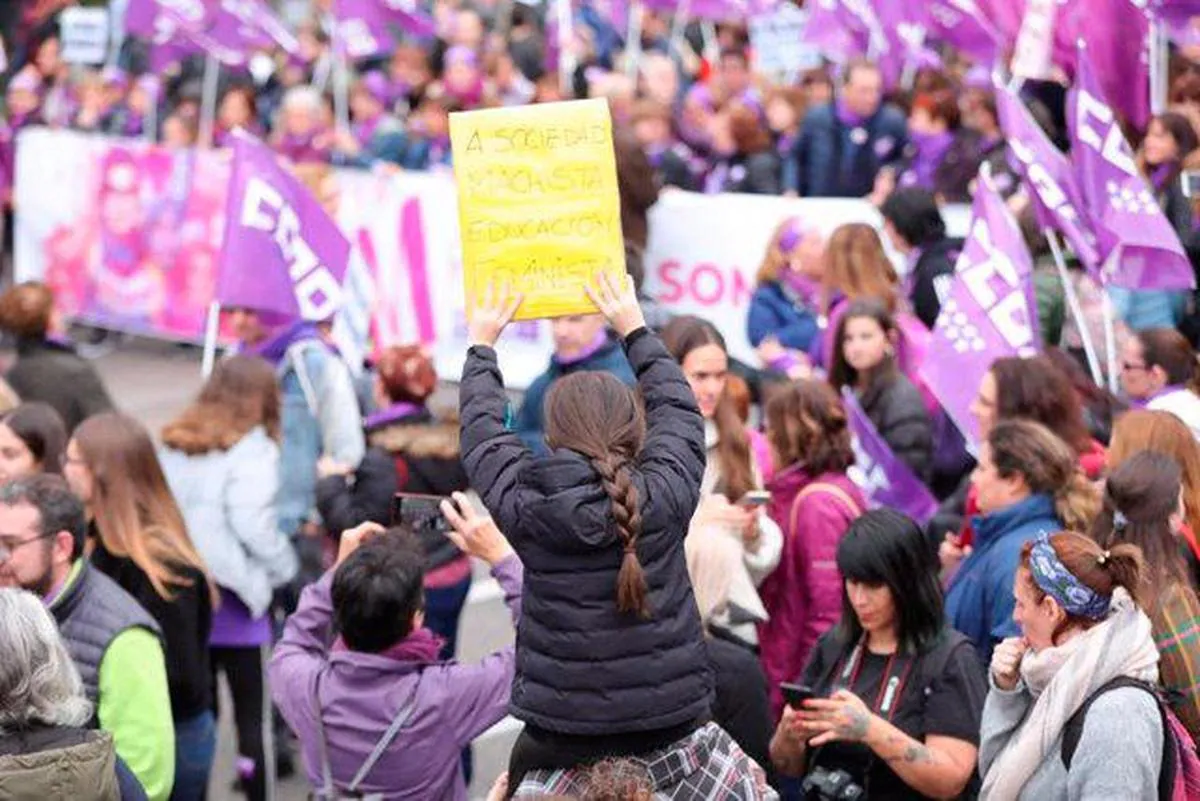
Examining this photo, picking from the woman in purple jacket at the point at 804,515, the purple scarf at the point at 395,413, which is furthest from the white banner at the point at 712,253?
the woman in purple jacket at the point at 804,515

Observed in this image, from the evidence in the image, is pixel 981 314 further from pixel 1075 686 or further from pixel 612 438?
pixel 612 438

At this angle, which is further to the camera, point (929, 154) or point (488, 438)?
point (929, 154)

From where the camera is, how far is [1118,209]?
8.39m

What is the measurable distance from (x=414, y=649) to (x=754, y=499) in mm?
1300

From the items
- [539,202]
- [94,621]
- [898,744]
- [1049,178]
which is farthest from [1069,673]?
[1049,178]

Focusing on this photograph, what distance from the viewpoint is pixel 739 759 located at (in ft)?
15.6

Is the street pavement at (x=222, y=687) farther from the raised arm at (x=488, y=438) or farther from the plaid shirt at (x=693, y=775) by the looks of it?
the raised arm at (x=488, y=438)

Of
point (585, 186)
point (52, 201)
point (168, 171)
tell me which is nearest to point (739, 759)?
point (585, 186)

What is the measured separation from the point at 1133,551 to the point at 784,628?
1957 mm

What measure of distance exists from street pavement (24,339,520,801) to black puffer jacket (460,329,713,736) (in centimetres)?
336

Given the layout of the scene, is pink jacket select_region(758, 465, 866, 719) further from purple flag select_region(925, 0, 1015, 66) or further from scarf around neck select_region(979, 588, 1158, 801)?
purple flag select_region(925, 0, 1015, 66)

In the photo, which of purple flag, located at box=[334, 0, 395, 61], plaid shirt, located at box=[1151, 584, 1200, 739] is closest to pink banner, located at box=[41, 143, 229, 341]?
purple flag, located at box=[334, 0, 395, 61]

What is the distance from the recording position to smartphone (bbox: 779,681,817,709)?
17.6 ft

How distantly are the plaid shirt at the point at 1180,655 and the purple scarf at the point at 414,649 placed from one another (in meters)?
1.80
